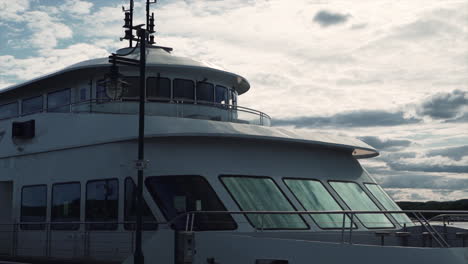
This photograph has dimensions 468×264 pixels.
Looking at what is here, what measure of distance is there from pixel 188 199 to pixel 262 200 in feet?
5.85

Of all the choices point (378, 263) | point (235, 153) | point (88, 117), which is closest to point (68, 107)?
point (88, 117)

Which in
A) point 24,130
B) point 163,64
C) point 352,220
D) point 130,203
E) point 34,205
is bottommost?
point 352,220

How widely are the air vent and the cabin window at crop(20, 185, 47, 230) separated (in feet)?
4.93

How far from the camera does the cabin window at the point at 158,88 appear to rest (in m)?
18.7

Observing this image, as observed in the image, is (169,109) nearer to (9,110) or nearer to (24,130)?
(24,130)

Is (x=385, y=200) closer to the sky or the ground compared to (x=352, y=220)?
closer to the sky

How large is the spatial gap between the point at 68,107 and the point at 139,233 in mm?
7052

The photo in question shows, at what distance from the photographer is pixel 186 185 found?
1519 centimetres

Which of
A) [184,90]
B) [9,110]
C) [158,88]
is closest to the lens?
[158,88]

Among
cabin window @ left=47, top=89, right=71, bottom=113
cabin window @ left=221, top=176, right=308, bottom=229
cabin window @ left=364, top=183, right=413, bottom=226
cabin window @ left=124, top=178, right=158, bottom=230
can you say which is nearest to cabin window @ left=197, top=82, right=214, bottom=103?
cabin window @ left=47, top=89, right=71, bottom=113

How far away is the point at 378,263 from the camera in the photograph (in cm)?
1201

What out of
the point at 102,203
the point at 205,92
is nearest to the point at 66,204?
the point at 102,203

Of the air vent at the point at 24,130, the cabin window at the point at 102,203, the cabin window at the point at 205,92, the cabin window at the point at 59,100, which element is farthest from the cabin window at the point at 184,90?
the air vent at the point at 24,130

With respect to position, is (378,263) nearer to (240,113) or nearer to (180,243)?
(180,243)
